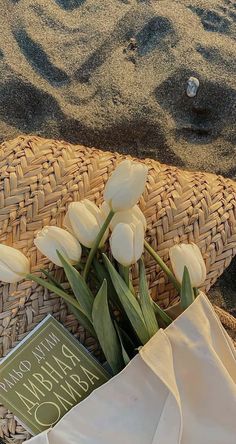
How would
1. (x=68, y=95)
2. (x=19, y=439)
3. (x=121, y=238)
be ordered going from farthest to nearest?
(x=68, y=95), (x=19, y=439), (x=121, y=238)

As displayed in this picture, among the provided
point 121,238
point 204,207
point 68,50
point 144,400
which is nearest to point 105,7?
point 68,50

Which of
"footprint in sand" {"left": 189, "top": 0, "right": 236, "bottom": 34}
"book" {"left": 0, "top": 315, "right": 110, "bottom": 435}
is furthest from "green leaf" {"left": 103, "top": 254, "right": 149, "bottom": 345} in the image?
"footprint in sand" {"left": 189, "top": 0, "right": 236, "bottom": 34}

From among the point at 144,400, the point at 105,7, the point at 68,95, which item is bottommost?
the point at 144,400

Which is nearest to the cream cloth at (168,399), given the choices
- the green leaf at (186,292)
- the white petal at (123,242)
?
the green leaf at (186,292)

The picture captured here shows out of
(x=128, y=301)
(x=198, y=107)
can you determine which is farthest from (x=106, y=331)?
(x=198, y=107)

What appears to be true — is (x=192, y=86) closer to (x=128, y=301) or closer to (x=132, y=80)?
(x=132, y=80)

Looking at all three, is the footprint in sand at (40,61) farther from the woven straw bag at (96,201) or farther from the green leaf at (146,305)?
the green leaf at (146,305)

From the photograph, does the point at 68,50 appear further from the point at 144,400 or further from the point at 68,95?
the point at 144,400

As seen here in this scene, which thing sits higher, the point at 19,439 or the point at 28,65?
the point at 28,65
